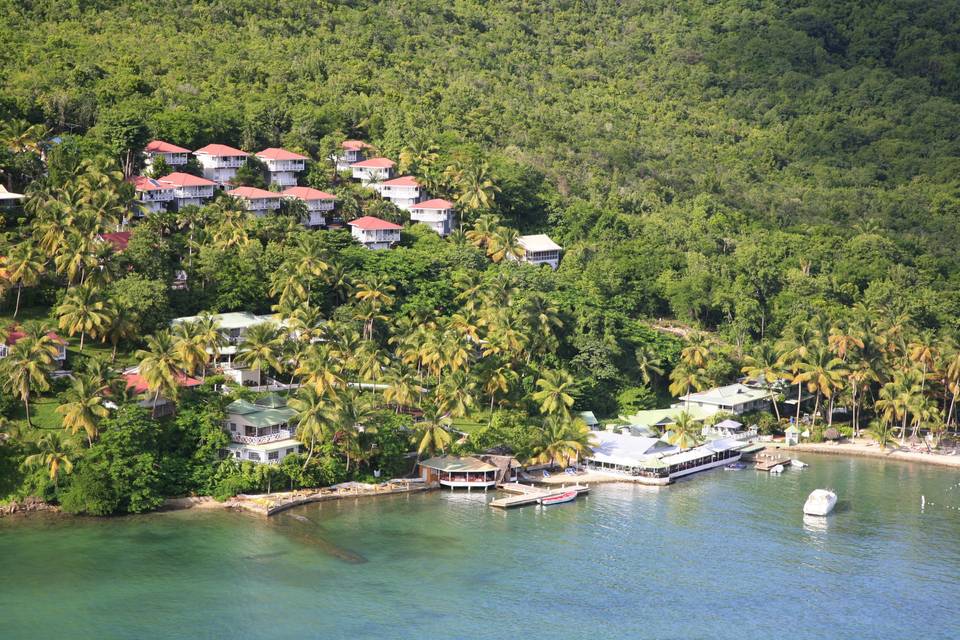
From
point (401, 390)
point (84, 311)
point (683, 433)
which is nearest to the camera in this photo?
point (84, 311)

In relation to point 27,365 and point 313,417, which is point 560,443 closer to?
point 313,417

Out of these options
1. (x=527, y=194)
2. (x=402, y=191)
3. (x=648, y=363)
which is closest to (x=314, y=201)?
(x=402, y=191)

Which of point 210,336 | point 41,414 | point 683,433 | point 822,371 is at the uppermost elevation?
point 210,336

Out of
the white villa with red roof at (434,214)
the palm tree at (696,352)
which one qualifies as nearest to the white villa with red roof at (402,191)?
the white villa with red roof at (434,214)

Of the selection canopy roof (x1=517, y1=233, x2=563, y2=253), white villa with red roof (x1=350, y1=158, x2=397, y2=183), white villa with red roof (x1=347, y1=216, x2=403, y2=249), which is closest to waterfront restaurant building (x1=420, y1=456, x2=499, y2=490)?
white villa with red roof (x1=347, y1=216, x2=403, y2=249)

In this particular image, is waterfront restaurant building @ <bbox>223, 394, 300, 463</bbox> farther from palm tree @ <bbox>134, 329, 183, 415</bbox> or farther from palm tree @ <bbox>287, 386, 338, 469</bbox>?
palm tree @ <bbox>134, 329, 183, 415</bbox>

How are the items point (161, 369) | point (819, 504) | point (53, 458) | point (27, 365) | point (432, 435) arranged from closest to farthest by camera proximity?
point (53, 458) → point (27, 365) → point (161, 369) → point (819, 504) → point (432, 435)
